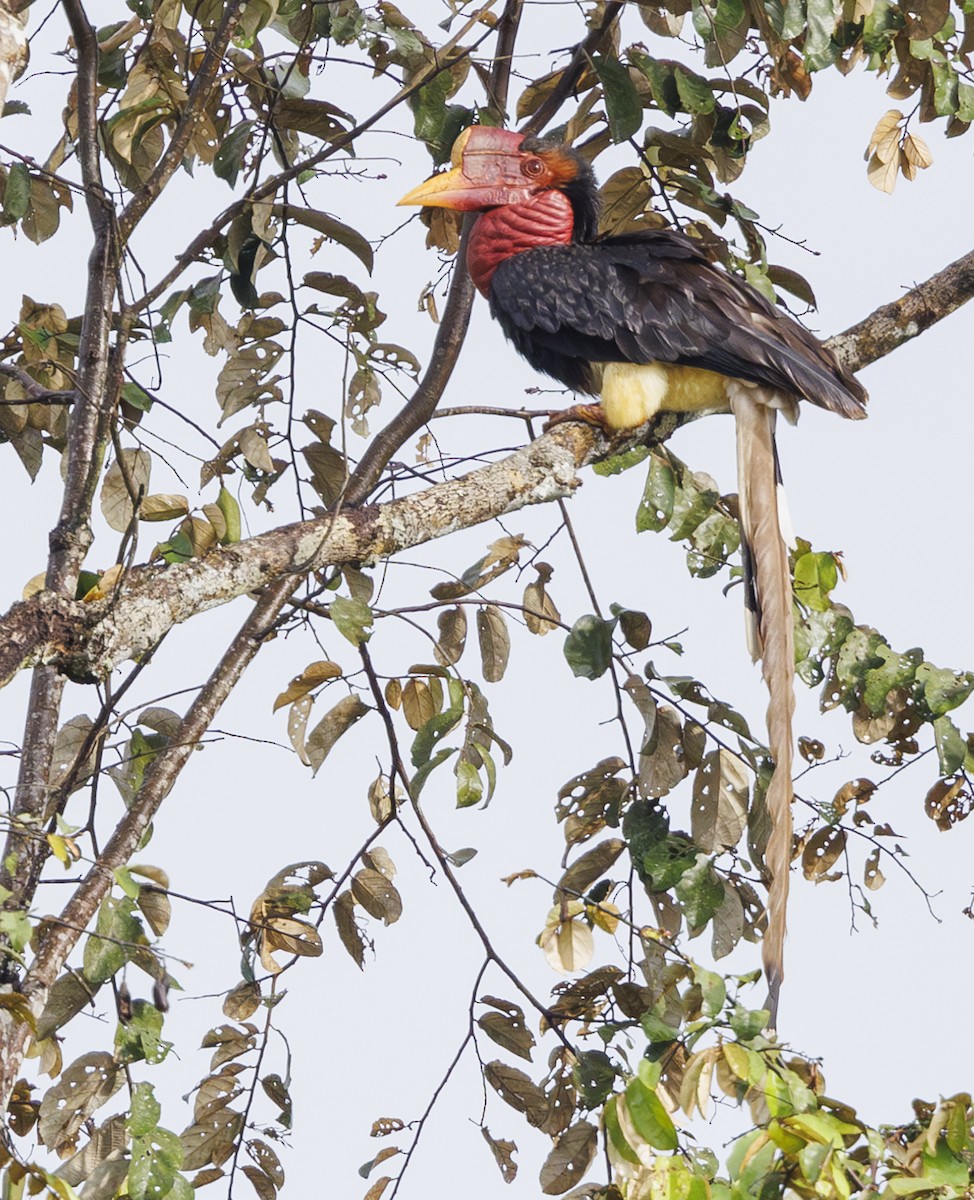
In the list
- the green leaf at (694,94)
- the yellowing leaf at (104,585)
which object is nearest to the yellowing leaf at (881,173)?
the green leaf at (694,94)

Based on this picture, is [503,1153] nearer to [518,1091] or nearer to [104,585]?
[518,1091]

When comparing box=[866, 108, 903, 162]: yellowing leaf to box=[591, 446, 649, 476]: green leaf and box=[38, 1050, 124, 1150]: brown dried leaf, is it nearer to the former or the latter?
box=[591, 446, 649, 476]: green leaf

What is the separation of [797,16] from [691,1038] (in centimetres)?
159

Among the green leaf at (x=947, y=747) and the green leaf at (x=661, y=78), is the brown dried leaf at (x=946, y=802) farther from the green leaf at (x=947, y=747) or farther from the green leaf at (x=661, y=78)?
the green leaf at (x=661, y=78)

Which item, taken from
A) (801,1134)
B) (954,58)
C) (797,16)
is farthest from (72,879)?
→ (954,58)

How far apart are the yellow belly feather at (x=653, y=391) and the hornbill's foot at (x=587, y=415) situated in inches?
0.5

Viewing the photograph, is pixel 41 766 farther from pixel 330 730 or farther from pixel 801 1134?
pixel 801 1134

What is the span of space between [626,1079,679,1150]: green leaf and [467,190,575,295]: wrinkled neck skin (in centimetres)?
198

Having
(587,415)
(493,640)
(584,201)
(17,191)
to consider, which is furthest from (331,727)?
(584,201)

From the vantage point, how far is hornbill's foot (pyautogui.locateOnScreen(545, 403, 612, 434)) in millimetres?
2521

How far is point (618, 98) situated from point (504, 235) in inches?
25.4

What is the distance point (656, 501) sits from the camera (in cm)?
241

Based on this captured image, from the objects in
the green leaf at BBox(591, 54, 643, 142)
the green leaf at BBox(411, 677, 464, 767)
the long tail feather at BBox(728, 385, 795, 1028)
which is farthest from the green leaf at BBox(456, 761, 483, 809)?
the green leaf at BBox(591, 54, 643, 142)

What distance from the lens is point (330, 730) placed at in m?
2.29
